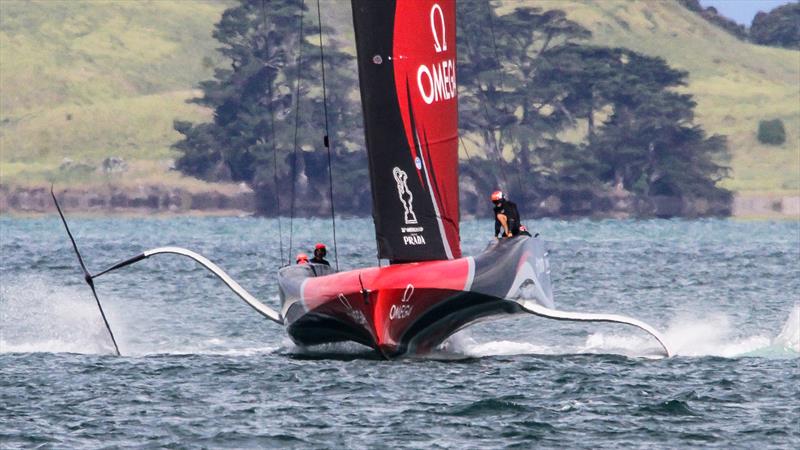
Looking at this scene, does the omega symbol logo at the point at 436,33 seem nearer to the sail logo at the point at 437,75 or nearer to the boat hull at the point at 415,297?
the sail logo at the point at 437,75

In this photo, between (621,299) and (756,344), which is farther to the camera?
(621,299)

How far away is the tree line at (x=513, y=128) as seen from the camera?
517ft

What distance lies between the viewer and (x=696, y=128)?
162 meters

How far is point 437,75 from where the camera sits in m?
33.5

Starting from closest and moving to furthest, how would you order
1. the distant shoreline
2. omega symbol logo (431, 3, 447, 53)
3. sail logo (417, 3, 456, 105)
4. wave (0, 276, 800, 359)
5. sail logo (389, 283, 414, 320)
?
sail logo (389, 283, 414, 320), sail logo (417, 3, 456, 105), omega symbol logo (431, 3, 447, 53), wave (0, 276, 800, 359), the distant shoreline

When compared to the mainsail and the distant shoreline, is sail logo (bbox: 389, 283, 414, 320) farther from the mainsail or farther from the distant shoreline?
the distant shoreline

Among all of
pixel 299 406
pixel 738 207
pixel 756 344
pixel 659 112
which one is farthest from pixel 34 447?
pixel 738 207

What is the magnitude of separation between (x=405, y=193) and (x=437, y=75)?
2152 millimetres

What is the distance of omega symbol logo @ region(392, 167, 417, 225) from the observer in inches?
1288

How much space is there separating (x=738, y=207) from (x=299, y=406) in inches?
5662

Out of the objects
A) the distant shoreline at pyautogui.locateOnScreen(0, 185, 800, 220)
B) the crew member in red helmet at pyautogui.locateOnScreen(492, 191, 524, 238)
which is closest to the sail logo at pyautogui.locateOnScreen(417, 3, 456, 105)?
the crew member in red helmet at pyautogui.locateOnScreen(492, 191, 524, 238)

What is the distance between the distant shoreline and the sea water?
361 ft

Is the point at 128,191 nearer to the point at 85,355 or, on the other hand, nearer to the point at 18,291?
the point at 18,291

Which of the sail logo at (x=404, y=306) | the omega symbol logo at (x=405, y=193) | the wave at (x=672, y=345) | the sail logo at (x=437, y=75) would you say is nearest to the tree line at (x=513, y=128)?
the wave at (x=672, y=345)
